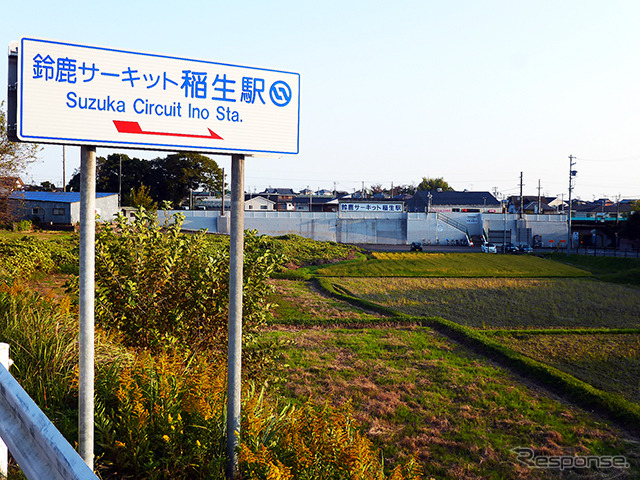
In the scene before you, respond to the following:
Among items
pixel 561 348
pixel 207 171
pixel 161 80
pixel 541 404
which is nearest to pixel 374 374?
pixel 541 404

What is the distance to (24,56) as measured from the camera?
3.31 m

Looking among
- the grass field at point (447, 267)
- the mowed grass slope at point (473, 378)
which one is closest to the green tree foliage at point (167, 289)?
the mowed grass slope at point (473, 378)

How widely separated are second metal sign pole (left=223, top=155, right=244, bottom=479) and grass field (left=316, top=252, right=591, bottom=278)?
99.8ft

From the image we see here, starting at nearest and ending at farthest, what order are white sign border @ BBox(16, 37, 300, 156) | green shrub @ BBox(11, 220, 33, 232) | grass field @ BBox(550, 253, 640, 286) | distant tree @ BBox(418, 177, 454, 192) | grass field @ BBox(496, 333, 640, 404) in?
white sign border @ BBox(16, 37, 300, 156) < grass field @ BBox(496, 333, 640, 404) < green shrub @ BBox(11, 220, 33, 232) < grass field @ BBox(550, 253, 640, 286) < distant tree @ BBox(418, 177, 454, 192)

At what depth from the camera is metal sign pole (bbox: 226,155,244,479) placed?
13.8 ft

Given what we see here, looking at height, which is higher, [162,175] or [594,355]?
[162,175]

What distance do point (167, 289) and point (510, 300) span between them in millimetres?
23294

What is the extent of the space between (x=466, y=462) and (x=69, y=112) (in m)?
8.10

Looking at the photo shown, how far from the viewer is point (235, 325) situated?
13.9ft

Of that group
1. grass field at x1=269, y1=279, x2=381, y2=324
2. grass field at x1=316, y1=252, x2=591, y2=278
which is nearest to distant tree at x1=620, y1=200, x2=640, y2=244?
grass field at x1=316, y1=252, x2=591, y2=278

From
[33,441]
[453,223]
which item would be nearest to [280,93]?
[33,441]

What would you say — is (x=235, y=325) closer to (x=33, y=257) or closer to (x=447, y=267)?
(x=33, y=257)

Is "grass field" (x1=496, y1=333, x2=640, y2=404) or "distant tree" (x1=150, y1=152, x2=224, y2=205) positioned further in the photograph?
"distant tree" (x1=150, y1=152, x2=224, y2=205)

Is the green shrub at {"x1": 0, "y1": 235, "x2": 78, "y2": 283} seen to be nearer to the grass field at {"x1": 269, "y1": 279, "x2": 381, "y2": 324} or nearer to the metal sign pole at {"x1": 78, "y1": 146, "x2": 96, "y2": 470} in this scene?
the grass field at {"x1": 269, "y1": 279, "x2": 381, "y2": 324}
